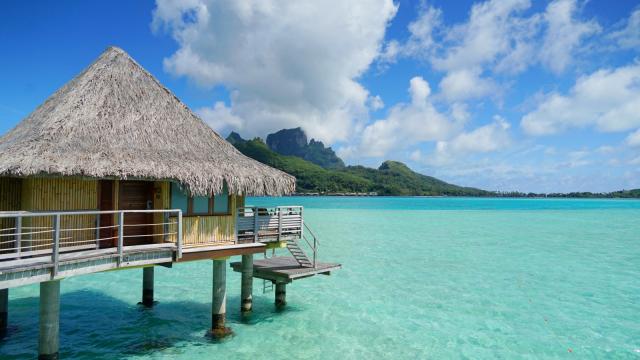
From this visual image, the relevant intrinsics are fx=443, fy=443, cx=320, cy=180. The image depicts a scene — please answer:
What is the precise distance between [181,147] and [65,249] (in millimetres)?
4101

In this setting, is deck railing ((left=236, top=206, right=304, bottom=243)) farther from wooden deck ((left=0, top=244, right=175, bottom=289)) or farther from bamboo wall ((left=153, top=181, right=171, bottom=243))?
wooden deck ((left=0, top=244, right=175, bottom=289))

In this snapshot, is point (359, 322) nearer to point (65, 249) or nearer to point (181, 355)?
point (181, 355)

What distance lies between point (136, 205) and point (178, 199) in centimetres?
108

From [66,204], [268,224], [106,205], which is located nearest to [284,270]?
[268,224]

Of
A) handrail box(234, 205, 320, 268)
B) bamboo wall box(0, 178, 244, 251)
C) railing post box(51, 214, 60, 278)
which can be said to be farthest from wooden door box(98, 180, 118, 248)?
handrail box(234, 205, 320, 268)

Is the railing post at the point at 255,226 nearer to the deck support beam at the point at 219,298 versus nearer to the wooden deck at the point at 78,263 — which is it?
the deck support beam at the point at 219,298

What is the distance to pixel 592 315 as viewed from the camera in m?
17.1

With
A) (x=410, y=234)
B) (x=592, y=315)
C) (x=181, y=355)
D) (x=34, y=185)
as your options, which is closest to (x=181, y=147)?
(x=34, y=185)

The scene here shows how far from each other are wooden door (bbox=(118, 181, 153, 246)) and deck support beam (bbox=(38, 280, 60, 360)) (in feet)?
7.31

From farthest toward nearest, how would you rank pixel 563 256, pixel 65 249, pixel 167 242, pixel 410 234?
pixel 410 234 → pixel 563 256 → pixel 167 242 → pixel 65 249

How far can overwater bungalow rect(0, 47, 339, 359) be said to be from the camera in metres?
9.68

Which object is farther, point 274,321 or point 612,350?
→ point 274,321

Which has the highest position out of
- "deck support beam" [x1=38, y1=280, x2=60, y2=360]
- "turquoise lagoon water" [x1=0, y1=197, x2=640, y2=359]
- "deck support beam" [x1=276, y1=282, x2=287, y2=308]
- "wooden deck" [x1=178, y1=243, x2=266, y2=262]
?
"wooden deck" [x1=178, y1=243, x2=266, y2=262]

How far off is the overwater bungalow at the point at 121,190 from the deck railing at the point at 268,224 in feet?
0.11
